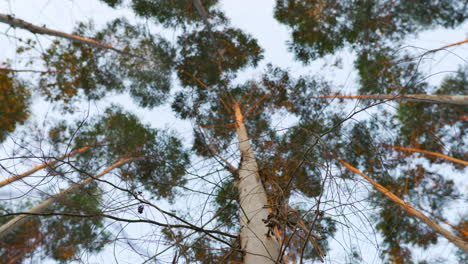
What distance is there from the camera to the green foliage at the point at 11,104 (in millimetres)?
5047

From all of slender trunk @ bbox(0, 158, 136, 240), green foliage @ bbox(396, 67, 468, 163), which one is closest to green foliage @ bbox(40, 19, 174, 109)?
slender trunk @ bbox(0, 158, 136, 240)

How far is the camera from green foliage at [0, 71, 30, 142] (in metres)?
5.05

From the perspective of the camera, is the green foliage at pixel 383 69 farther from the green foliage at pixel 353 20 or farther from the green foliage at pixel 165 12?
the green foliage at pixel 165 12

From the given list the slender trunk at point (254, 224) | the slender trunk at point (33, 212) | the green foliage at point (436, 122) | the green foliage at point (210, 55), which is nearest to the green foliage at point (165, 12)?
the green foliage at point (210, 55)

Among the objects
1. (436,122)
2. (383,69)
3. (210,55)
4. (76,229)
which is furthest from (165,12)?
(436,122)

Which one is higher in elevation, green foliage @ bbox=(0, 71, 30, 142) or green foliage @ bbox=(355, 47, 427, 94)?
green foliage @ bbox=(0, 71, 30, 142)

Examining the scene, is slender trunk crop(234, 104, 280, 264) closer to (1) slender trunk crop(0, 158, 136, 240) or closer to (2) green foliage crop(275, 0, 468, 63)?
(1) slender trunk crop(0, 158, 136, 240)

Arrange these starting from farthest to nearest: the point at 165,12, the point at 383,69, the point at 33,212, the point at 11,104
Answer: the point at 165,12, the point at 11,104, the point at 383,69, the point at 33,212

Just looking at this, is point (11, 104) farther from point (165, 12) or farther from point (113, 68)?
point (165, 12)

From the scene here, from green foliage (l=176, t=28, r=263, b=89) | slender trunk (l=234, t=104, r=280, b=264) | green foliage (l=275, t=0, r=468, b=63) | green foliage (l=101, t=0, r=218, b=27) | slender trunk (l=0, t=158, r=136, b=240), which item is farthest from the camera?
green foliage (l=176, t=28, r=263, b=89)

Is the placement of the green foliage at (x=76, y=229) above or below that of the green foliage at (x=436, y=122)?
below

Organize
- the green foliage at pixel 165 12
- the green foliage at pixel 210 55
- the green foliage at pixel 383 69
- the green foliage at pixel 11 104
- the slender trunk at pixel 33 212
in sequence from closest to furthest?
the slender trunk at pixel 33 212
the green foliage at pixel 383 69
the green foliage at pixel 11 104
the green foliage at pixel 165 12
the green foliage at pixel 210 55

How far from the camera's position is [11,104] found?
523 cm

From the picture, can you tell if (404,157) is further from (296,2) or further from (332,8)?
(296,2)
